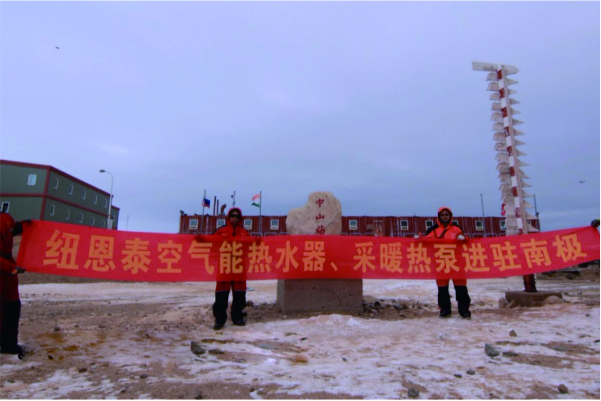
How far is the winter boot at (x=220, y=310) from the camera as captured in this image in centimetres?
611

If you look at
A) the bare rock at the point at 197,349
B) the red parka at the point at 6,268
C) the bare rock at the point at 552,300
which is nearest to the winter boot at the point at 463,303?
the bare rock at the point at 552,300

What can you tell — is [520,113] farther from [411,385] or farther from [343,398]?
[343,398]

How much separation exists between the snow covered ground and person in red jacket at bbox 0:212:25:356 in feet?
0.71

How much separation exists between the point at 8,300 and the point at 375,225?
38360 mm

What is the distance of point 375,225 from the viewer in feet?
134

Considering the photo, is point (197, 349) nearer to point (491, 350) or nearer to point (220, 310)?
point (220, 310)

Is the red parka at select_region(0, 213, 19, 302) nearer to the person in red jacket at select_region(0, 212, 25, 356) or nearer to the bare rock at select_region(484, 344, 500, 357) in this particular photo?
the person in red jacket at select_region(0, 212, 25, 356)

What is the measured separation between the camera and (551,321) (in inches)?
242

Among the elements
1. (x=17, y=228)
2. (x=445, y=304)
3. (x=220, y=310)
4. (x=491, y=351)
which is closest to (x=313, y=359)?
(x=491, y=351)

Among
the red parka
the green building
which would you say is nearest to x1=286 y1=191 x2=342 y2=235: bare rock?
the red parka

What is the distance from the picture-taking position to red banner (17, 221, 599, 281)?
5.93m

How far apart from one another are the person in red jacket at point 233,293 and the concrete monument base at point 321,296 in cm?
113

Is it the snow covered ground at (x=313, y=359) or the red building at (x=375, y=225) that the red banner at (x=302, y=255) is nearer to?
the snow covered ground at (x=313, y=359)

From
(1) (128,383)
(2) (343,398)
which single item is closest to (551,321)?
(2) (343,398)
